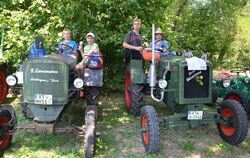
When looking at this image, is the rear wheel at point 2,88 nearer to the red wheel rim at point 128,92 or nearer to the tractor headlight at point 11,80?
the red wheel rim at point 128,92

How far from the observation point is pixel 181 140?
671 cm

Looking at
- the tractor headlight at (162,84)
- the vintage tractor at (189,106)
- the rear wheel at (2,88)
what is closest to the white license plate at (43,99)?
the vintage tractor at (189,106)

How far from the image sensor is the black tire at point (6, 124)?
589 centimetres

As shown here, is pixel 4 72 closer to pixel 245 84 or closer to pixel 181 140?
pixel 181 140

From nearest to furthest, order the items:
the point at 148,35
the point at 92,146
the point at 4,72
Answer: the point at 92,146
the point at 148,35
the point at 4,72

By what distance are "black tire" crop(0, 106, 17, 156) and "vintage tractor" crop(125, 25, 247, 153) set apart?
2153 millimetres

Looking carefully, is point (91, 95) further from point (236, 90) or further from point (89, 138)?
point (236, 90)

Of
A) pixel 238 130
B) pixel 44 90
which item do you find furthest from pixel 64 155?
pixel 238 130

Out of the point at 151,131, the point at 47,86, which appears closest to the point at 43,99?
the point at 47,86

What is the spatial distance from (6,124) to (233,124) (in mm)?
3816

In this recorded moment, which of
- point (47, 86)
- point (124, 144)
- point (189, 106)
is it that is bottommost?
point (124, 144)

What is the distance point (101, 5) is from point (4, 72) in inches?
131

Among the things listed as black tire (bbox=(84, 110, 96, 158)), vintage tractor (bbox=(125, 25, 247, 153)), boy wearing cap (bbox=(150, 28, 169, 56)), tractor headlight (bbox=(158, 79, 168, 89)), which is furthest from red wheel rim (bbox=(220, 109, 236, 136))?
black tire (bbox=(84, 110, 96, 158))

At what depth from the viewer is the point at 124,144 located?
Result: 21.2 ft
